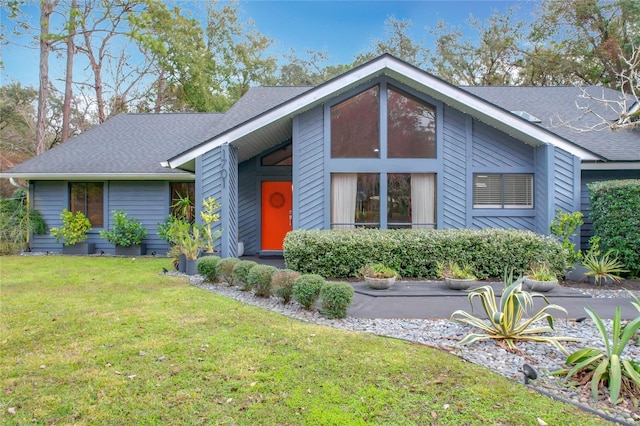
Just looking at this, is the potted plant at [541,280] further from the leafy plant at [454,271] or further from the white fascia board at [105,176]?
the white fascia board at [105,176]

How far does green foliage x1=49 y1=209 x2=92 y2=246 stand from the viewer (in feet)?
35.1

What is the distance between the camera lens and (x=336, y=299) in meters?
4.68

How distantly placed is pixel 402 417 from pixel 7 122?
25.9 m

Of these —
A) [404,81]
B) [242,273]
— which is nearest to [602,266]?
[404,81]

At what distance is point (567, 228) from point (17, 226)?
46.4 ft

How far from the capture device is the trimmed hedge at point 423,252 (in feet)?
23.1

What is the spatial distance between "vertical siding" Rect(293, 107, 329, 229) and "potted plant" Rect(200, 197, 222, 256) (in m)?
1.74

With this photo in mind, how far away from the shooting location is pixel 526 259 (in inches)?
277

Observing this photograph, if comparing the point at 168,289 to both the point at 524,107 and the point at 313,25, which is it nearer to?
the point at 524,107

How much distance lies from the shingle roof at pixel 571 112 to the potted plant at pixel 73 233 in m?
12.0

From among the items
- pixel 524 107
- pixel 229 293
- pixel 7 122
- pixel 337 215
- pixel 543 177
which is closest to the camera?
pixel 229 293

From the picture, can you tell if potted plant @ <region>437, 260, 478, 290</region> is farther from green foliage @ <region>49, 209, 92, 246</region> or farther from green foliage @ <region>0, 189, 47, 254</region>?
green foliage @ <region>0, 189, 47, 254</region>

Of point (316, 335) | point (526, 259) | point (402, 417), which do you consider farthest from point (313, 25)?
point (402, 417)

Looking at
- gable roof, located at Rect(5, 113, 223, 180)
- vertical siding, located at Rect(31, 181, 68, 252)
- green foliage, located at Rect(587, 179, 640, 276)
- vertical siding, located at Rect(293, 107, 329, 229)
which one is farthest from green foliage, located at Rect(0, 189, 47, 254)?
green foliage, located at Rect(587, 179, 640, 276)
